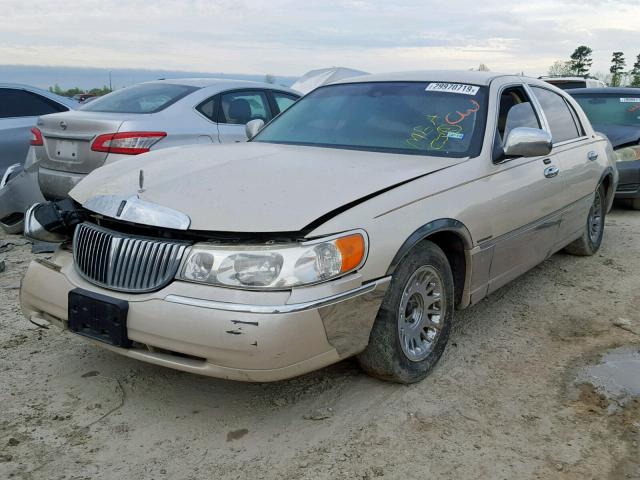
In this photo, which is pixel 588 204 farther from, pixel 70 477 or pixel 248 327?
pixel 70 477

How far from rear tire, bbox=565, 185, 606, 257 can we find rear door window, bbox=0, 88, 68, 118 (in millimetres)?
6075

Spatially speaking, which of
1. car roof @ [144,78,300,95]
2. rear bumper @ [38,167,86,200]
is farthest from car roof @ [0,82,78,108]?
rear bumper @ [38,167,86,200]

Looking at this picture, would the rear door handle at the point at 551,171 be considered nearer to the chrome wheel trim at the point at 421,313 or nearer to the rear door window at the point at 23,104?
the chrome wheel trim at the point at 421,313

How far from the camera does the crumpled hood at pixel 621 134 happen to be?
27.0 ft

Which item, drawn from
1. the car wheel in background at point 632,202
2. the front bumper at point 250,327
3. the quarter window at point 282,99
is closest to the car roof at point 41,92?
the quarter window at point 282,99

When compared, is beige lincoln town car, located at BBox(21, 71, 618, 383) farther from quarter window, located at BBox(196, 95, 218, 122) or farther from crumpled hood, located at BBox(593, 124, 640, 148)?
crumpled hood, located at BBox(593, 124, 640, 148)

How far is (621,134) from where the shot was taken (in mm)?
8352

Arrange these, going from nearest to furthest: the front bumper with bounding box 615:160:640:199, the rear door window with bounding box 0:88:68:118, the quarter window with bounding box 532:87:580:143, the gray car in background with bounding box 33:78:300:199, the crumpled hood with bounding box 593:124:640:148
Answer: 1. the quarter window with bounding box 532:87:580:143
2. the gray car in background with bounding box 33:78:300:199
3. the rear door window with bounding box 0:88:68:118
4. the front bumper with bounding box 615:160:640:199
5. the crumpled hood with bounding box 593:124:640:148

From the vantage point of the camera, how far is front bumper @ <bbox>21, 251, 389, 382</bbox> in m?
2.62

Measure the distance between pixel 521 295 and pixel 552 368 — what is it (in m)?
1.32

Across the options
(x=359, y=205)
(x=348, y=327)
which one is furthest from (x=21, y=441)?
(x=359, y=205)

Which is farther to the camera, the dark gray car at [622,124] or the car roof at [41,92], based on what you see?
the dark gray car at [622,124]

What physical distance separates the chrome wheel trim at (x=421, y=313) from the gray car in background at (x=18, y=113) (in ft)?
19.0

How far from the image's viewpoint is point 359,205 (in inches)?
116
